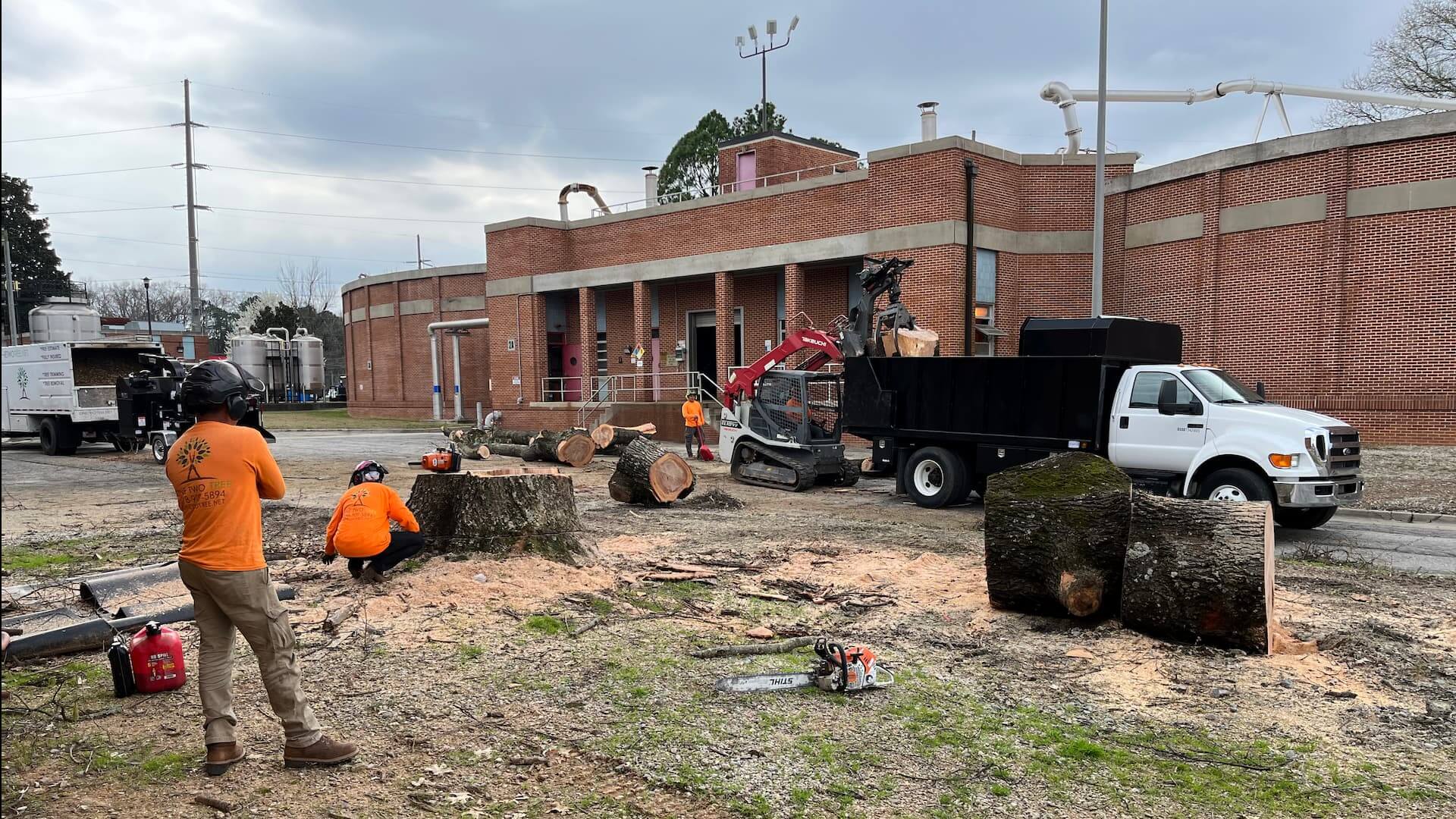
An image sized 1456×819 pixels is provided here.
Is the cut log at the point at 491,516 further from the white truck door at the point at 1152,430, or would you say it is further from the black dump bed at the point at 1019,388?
the white truck door at the point at 1152,430

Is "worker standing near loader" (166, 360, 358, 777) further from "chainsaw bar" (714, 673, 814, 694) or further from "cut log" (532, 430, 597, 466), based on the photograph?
"cut log" (532, 430, 597, 466)

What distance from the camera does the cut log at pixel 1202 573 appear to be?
217 inches

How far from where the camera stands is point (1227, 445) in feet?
34.0

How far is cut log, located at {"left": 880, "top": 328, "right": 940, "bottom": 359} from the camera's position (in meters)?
15.6

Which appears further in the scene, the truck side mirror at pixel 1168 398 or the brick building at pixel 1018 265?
the brick building at pixel 1018 265

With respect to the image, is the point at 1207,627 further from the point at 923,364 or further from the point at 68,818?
the point at 923,364

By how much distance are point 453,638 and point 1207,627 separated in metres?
4.98

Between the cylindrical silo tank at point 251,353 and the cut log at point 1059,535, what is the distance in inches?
1964

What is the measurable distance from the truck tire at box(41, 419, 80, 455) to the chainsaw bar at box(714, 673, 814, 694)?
74.0ft

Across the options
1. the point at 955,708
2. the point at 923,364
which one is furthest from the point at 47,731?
the point at 923,364

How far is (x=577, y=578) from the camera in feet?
Answer: 24.0

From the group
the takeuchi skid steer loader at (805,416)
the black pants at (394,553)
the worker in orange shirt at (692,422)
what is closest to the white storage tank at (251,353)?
the worker in orange shirt at (692,422)

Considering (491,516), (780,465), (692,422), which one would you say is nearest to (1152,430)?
(780,465)

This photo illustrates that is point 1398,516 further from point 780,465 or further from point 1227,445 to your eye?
point 780,465
